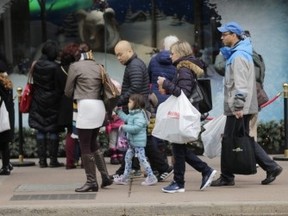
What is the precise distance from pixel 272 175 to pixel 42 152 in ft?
12.9

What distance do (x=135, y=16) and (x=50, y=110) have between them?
279cm

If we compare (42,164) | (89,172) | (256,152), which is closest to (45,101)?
(42,164)

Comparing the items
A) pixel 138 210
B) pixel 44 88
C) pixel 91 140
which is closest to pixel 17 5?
pixel 44 88

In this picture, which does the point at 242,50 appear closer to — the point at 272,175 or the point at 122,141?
the point at 272,175

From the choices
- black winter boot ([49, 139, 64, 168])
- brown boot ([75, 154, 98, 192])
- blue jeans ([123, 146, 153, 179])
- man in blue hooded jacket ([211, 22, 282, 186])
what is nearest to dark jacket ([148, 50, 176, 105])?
blue jeans ([123, 146, 153, 179])

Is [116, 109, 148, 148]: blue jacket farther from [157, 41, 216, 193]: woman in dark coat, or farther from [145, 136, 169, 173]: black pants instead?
[157, 41, 216, 193]: woman in dark coat

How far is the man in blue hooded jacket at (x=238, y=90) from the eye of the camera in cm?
900

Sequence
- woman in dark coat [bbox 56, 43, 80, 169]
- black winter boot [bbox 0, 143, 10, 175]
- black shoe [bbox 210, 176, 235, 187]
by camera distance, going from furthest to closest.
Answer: woman in dark coat [bbox 56, 43, 80, 169], black winter boot [bbox 0, 143, 10, 175], black shoe [bbox 210, 176, 235, 187]

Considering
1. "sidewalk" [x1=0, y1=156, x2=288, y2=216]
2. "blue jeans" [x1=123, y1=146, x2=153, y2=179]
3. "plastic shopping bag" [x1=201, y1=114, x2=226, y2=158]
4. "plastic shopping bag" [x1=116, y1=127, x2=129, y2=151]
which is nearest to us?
"sidewalk" [x1=0, y1=156, x2=288, y2=216]

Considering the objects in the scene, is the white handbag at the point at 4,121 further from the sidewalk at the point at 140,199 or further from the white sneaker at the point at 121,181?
the white sneaker at the point at 121,181

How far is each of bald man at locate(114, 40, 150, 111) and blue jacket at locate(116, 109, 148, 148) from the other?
216mm

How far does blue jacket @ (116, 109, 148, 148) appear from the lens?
31.4 feet

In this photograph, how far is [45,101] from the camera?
11.7 meters

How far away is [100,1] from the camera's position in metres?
13.4
